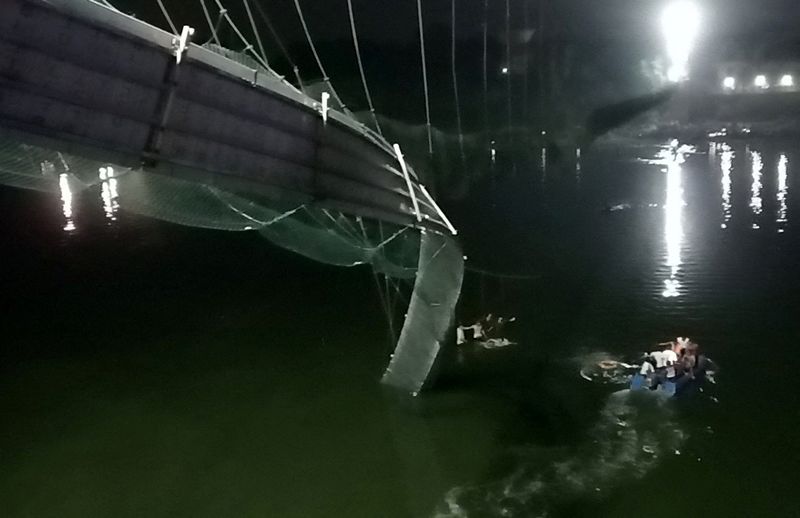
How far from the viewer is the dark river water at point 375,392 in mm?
11602

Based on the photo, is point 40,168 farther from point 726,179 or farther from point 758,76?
point 758,76

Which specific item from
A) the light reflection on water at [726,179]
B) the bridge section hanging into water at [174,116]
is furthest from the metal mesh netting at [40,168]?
the light reflection on water at [726,179]

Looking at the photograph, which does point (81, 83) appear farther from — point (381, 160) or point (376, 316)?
point (376, 316)

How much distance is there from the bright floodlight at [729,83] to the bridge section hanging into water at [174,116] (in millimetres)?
63274

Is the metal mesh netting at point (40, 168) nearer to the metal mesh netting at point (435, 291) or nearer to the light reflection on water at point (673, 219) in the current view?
the metal mesh netting at point (435, 291)

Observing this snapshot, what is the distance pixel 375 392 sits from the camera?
1519 cm

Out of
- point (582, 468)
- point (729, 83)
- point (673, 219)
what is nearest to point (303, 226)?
point (582, 468)

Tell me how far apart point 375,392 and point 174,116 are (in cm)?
850

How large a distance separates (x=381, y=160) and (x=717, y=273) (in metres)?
17.7

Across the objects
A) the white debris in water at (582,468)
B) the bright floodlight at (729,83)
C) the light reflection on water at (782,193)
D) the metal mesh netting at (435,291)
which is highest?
the bright floodlight at (729,83)

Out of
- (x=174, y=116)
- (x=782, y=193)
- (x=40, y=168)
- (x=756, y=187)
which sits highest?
(x=756, y=187)

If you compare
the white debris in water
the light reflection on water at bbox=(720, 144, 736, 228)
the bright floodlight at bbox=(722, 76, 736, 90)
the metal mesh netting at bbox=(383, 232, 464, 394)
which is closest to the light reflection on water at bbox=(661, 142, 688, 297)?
the light reflection on water at bbox=(720, 144, 736, 228)

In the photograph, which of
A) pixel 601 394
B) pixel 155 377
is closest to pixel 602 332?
pixel 601 394

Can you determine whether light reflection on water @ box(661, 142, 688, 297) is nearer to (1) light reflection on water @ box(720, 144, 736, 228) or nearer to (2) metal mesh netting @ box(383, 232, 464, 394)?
(1) light reflection on water @ box(720, 144, 736, 228)
